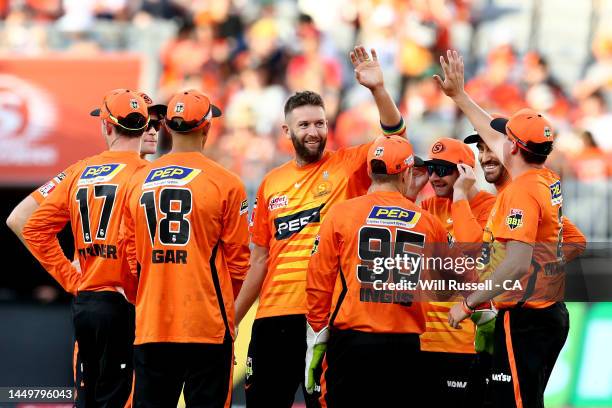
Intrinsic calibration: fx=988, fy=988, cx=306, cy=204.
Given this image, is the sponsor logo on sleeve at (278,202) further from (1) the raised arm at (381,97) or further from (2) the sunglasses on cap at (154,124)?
(2) the sunglasses on cap at (154,124)

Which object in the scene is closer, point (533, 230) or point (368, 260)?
point (368, 260)

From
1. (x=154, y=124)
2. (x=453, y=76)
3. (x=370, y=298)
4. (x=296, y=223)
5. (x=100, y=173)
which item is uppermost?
(x=453, y=76)

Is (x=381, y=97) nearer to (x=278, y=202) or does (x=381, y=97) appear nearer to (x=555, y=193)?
(x=278, y=202)

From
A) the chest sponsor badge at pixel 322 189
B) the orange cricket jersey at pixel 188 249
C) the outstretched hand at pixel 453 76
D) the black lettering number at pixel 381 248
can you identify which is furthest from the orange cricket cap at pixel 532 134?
the orange cricket jersey at pixel 188 249

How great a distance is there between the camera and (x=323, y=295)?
6.03 m

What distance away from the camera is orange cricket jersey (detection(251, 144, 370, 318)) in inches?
270

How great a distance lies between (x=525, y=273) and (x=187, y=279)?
2.05m

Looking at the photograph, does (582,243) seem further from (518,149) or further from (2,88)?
(2,88)

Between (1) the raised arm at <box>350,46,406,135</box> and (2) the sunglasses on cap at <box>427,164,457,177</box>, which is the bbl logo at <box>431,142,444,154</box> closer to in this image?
(2) the sunglasses on cap at <box>427,164,457,177</box>

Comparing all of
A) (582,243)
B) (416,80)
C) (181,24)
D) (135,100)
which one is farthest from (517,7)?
(135,100)

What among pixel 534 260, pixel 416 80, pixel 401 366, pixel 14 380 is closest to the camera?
pixel 401 366

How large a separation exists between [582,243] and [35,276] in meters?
9.14

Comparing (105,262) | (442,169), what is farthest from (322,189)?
(105,262)

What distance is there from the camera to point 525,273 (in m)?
6.00
